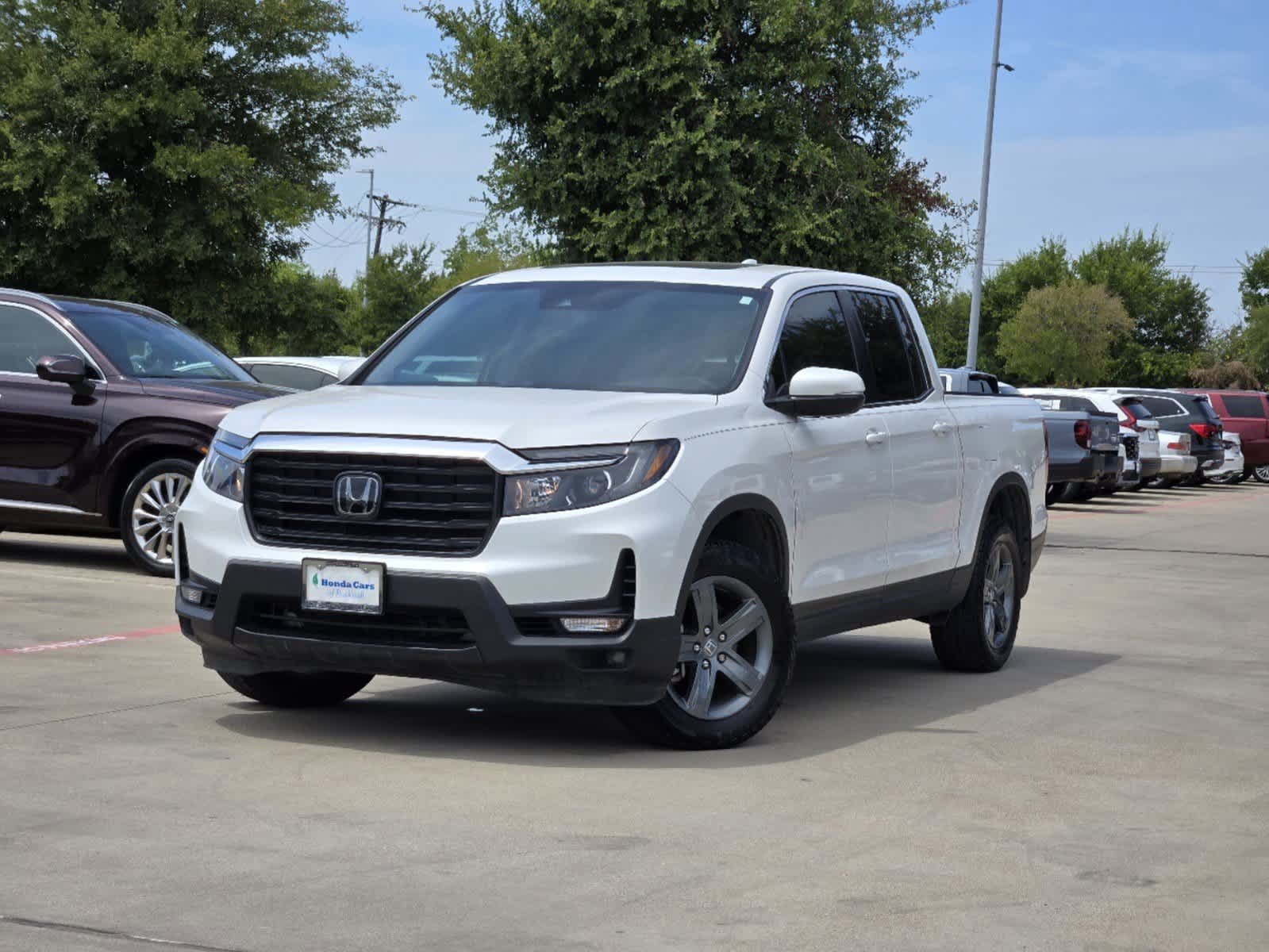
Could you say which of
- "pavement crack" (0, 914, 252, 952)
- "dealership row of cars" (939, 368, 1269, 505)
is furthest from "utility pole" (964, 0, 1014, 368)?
"pavement crack" (0, 914, 252, 952)

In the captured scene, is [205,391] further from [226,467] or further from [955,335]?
[955,335]

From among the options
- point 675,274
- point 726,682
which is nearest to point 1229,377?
point 675,274

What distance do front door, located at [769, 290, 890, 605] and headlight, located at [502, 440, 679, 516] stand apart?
1147 millimetres

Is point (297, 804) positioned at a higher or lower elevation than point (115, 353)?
lower

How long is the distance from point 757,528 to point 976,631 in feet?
8.40

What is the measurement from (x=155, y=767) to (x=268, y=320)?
27.7 meters

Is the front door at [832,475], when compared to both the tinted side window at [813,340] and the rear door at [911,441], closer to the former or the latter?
the tinted side window at [813,340]

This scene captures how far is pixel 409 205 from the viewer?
91125 mm

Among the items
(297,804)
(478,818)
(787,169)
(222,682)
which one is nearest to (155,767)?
(297,804)

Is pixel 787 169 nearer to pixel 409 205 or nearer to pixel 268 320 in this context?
pixel 268 320

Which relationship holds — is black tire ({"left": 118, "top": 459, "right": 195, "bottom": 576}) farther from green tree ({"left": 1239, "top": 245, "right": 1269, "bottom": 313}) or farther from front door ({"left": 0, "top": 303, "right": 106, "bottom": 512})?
green tree ({"left": 1239, "top": 245, "right": 1269, "bottom": 313})

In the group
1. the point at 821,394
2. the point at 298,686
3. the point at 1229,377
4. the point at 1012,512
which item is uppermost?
the point at 1229,377

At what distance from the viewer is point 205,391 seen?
13.2 m

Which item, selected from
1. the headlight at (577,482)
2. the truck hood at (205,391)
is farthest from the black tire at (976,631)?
the truck hood at (205,391)
